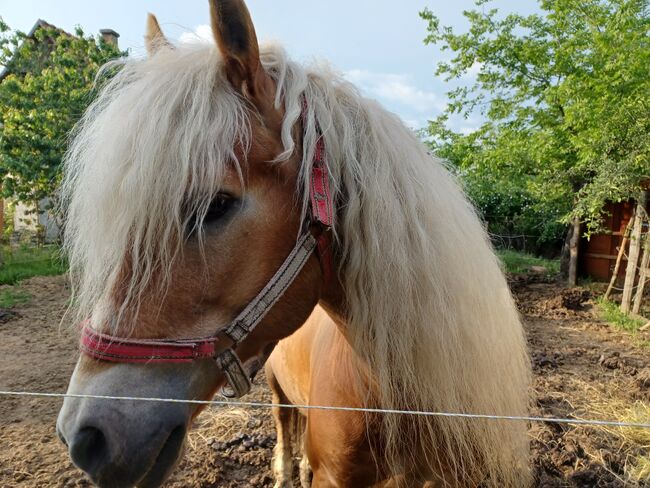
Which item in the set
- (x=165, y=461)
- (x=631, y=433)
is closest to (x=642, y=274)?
(x=631, y=433)

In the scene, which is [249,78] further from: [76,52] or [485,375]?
[76,52]

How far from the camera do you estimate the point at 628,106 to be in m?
5.98

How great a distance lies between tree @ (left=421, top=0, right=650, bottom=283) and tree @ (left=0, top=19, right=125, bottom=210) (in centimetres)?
823

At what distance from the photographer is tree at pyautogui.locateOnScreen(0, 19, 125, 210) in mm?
9219

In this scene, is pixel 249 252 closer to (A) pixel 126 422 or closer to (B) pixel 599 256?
(A) pixel 126 422

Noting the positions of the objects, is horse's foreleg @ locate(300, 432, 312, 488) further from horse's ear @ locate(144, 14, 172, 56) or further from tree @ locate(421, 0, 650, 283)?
tree @ locate(421, 0, 650, 283)

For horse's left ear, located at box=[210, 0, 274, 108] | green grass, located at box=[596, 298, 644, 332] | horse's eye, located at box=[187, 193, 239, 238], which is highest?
horse's left ear, located at box=[210, 0, 274, 108]

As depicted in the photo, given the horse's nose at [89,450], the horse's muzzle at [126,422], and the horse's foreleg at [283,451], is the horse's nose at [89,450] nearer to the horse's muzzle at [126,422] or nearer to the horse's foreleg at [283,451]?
the horse's muzzle at [126,422]

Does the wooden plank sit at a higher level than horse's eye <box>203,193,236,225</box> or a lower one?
lower

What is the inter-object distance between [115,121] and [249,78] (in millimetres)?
362

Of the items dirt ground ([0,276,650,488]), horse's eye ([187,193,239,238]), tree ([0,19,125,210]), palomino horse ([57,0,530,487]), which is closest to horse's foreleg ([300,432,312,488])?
dirt ground ([0,276,650,488])

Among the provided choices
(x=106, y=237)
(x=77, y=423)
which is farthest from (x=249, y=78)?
(x=77, y=423)

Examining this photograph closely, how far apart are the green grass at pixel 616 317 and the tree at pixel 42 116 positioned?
34.1 feet

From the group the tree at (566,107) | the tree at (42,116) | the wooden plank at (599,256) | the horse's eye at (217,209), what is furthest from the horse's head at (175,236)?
the wooden plank at (599,256)
